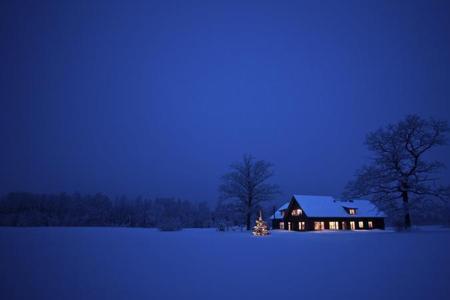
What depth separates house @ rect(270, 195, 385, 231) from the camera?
174 ft

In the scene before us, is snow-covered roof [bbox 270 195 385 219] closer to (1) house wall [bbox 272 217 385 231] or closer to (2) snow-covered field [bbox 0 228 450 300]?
(1) house wall [bbox 272 217 385 231]

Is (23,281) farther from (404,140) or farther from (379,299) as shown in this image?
(404,140)

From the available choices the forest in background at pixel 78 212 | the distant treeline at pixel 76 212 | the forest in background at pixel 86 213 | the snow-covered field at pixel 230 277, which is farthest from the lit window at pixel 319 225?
the snow-covered field at pixel 230 277

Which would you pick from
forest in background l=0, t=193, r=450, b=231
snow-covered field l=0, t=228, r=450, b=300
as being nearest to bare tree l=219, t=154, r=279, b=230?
forest in background l=0, t=193, r=450, b=231

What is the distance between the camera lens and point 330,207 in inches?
2188

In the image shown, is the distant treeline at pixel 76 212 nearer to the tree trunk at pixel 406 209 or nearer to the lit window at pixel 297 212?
the lit window at pixel 297 212

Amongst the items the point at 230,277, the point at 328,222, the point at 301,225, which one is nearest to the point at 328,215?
the point at 328,222

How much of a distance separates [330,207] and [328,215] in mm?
2594

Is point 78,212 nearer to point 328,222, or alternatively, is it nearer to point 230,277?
point 328,222

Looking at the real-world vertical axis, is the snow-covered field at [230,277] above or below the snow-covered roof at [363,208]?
below

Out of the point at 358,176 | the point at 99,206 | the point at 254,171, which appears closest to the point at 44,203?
the point at 99,206

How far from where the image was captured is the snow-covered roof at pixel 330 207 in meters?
53.5

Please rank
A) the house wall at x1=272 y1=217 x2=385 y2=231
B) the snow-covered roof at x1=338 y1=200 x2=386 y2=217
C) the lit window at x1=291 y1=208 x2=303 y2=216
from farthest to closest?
the snow-covered roof at x1=338 y1=200 x2=386 y2=217, the lit window at x1=291 y1=208 x2=303 y2=216, the house wall at x1=272 y1=217 x2=385 y2=231

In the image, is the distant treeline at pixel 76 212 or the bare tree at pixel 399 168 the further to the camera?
the distant treeline at pixel 76 212
